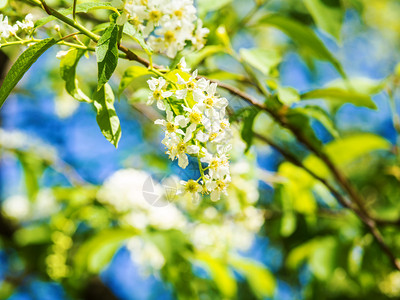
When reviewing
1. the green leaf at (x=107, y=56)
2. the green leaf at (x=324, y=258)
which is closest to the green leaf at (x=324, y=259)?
the green leaf at (x=324, y=258)

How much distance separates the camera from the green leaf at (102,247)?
83.1 inches

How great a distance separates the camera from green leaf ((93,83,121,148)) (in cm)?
81

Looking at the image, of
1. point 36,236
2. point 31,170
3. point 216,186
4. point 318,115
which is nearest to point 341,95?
point 318,115

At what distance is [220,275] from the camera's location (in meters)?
2.21

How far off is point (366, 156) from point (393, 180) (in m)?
2.42

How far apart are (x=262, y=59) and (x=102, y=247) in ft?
4.46

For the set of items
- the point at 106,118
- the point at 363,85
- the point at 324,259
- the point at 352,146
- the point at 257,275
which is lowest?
the point at 257,275

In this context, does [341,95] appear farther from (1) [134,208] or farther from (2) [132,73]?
(1) [134,208]

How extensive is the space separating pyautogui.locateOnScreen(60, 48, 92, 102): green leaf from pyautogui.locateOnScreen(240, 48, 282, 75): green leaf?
67 cm

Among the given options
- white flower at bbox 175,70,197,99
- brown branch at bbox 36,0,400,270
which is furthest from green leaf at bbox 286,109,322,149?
white flower at bbox 175,70,197,99

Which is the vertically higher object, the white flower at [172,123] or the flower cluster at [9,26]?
the flower cluster at [9,26]

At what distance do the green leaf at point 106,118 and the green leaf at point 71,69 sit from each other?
70 millimetres

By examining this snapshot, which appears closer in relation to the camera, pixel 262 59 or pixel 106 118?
pixel 106 118

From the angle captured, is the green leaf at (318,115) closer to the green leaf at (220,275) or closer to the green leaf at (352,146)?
the green leaf at (352,146)
